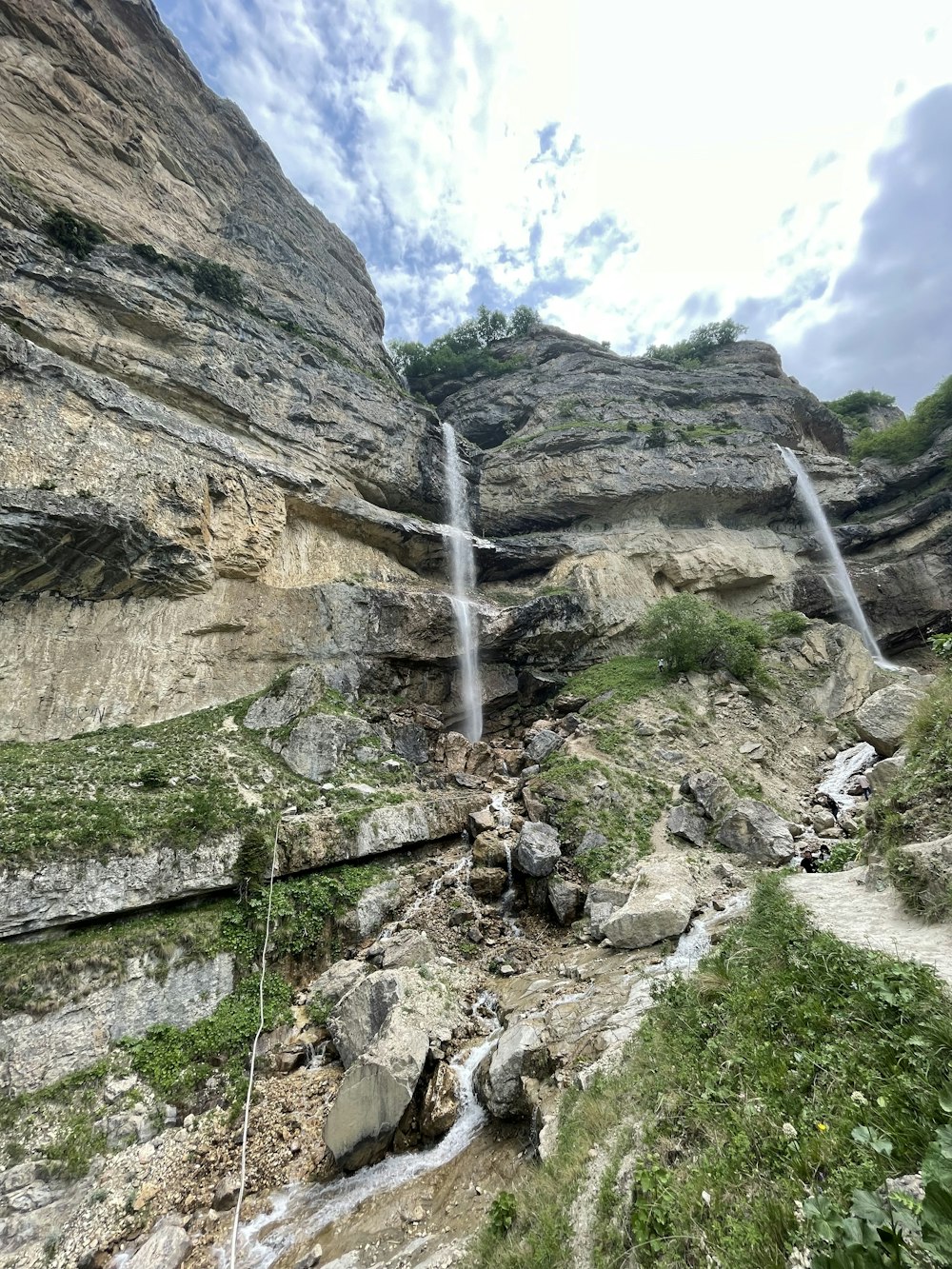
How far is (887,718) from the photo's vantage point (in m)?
12.7

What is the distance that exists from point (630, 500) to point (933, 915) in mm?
27410

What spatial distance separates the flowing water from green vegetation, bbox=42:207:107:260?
1069 inches

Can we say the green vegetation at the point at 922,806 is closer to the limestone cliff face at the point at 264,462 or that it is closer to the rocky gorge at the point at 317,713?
the rocky gorge at the point at 317,713

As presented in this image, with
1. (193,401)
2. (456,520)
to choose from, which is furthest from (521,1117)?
(456,520)

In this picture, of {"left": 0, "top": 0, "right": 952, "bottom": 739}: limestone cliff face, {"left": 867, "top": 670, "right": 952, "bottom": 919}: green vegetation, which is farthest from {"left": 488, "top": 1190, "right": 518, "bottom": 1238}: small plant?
{"left": 0, "top": 0, "right": 952, "bottom": 739}: limestone cliff face

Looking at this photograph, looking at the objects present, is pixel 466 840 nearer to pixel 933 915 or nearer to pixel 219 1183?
pixel 219 1183

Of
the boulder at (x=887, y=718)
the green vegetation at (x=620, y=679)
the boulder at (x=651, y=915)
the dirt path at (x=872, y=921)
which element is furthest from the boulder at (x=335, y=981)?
the green vegetation at (x=620, y=679)

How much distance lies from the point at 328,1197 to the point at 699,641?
19.7 meters

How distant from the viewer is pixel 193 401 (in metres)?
19.9

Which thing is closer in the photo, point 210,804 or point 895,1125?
point 895,1125

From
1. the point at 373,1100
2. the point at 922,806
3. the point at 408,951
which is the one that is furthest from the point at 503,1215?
the point at 922,806

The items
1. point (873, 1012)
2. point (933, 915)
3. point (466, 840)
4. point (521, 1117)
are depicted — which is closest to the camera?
point (873, 1012)

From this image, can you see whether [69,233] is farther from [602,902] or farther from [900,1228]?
[900,1228]

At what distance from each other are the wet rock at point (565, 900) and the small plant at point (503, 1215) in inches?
254
